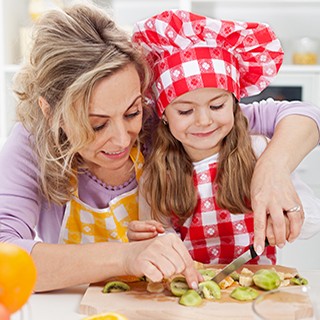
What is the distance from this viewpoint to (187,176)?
1.37 metres

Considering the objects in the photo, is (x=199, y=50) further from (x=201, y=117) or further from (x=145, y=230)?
(x=145, y=230)

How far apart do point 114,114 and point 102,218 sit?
0.31 metres

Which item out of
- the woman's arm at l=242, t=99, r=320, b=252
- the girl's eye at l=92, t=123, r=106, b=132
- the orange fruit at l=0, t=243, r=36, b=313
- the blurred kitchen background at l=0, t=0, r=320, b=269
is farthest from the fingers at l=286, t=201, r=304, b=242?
the blurred kitchen background at l=0, t=0, r=320, b=269

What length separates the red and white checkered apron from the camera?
1.37m

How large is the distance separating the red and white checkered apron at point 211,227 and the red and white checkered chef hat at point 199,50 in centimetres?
20

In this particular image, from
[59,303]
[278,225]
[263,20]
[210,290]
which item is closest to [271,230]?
[278,225]

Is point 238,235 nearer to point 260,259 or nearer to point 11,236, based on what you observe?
point 260,259

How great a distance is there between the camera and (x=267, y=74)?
1298 mm

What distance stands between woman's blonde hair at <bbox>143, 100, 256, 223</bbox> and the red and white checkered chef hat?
3.5 inches

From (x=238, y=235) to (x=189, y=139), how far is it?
25cm

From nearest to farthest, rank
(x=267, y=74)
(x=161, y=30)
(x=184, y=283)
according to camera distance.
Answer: (x=184, y=283) < (x=161, y=30) < (x=267, y=74)

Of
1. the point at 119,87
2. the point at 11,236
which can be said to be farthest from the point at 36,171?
the point at 119,87

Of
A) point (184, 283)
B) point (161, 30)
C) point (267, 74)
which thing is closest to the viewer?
point (184, 283)

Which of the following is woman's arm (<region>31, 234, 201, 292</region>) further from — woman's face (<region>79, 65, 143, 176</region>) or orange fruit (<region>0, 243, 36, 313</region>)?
orange fruit (<region>0, 243, 36, 313</region>)
